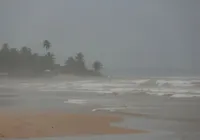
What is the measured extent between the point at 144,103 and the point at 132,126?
15 cm

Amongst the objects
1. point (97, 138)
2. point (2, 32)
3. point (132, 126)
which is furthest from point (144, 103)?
point (2, 32)

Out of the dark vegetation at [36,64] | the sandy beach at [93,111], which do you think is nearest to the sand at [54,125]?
the sandy beach at [93,111]

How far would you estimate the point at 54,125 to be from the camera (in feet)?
5.90

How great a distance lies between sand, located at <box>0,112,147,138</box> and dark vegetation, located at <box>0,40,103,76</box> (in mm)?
238

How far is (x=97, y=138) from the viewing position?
1.78 meters

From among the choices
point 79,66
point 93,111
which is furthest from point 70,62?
point 93,111

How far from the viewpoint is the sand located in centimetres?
177

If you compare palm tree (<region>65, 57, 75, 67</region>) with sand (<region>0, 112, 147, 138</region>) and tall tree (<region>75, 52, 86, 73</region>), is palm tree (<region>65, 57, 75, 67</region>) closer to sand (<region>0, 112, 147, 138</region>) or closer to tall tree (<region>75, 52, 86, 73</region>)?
tall tree (<region>75, 52, 86, 73</region>)

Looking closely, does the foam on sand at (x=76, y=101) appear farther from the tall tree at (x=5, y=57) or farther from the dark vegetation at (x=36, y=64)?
the tall tree at (x=5, y=57)

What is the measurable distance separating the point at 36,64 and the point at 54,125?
0.35m

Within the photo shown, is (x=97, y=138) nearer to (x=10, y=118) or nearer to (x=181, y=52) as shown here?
(x=10, y=118)

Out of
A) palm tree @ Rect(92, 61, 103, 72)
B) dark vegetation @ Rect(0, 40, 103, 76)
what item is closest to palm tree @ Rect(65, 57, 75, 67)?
dark vegetation @ Rect(0, 40, 103, 76)

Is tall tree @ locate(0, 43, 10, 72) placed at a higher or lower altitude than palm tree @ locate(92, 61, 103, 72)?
higher

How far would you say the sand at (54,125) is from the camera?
5.81 ft
